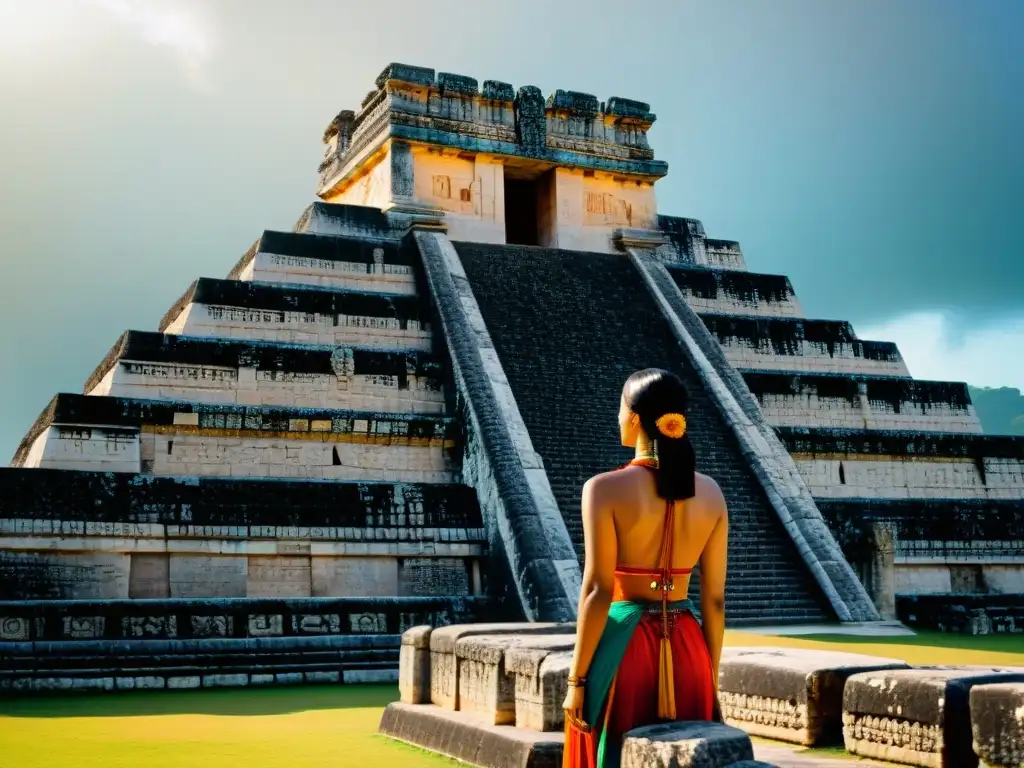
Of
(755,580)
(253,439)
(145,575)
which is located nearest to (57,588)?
(145,575)

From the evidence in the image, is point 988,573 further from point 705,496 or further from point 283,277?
point 705,496

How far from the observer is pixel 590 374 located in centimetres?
1614

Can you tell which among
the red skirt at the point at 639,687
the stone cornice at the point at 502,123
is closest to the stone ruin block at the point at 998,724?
the red skirt at the point at 639,687

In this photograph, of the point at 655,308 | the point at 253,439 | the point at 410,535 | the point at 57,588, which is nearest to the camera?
the point at 57,588

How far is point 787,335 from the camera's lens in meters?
18.8

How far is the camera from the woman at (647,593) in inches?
159

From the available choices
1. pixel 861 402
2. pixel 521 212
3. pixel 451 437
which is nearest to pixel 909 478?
pixel 861 402

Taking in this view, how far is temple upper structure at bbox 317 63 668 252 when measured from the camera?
18.7 metres

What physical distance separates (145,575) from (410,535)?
2771 mm

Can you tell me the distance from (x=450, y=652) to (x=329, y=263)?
1074cm

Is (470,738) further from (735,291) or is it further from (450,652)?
(735,291)

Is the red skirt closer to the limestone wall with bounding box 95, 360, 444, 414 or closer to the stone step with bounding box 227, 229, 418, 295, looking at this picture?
the limestone wall with bounding box 95, 360, 444, 414

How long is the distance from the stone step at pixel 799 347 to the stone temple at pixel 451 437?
0.05 m

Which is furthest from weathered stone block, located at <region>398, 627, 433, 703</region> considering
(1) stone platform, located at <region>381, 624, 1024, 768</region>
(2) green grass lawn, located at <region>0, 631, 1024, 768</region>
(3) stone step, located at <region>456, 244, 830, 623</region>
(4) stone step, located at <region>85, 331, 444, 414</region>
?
(4) stone step, located at <region>85, 331, 444, 414</region>
